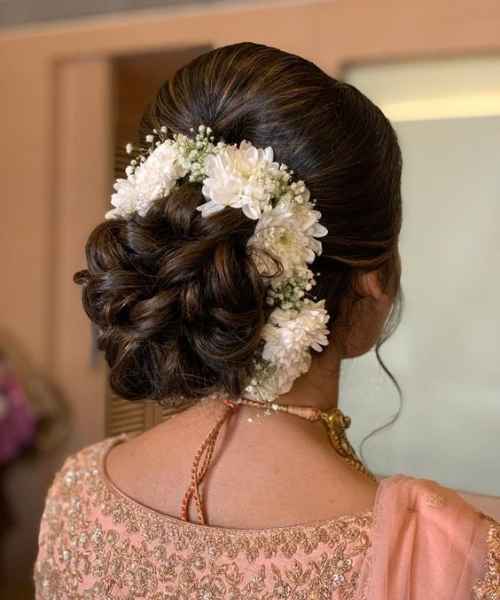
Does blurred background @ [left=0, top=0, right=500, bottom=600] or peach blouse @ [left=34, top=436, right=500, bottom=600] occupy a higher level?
blurred background @ [left=0, top=0, right=500, bottom=600]

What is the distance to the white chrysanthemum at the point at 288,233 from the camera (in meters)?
0.71

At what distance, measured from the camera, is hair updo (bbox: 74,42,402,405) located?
697mm

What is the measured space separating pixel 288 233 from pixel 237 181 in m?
0.07

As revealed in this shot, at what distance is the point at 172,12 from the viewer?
1416mm

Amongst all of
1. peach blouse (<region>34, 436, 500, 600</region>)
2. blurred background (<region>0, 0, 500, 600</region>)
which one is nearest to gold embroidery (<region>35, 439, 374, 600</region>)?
peach blouse (<region>34, 436, 500, 600</region>)

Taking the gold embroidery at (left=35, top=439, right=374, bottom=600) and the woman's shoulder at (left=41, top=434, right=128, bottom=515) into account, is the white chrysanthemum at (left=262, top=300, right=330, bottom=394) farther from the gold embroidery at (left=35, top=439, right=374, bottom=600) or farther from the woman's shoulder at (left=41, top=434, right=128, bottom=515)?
the woman's shoulder at (left=41, top=434, right=128, bottom=515)

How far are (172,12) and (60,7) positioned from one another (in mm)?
321

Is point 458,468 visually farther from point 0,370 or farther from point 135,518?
point 0,370

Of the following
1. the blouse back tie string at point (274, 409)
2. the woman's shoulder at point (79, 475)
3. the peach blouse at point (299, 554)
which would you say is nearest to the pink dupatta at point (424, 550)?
the peach blouse at point (299, 554)

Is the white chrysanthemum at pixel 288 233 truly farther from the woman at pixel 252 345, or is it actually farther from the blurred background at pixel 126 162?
the blurred background at pixel 126 162

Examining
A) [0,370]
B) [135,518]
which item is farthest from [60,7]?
[135,518]

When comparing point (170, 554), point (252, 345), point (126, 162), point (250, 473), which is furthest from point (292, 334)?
point (126, 162)

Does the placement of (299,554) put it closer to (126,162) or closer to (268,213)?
(268,213)

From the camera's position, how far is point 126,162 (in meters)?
1.31
